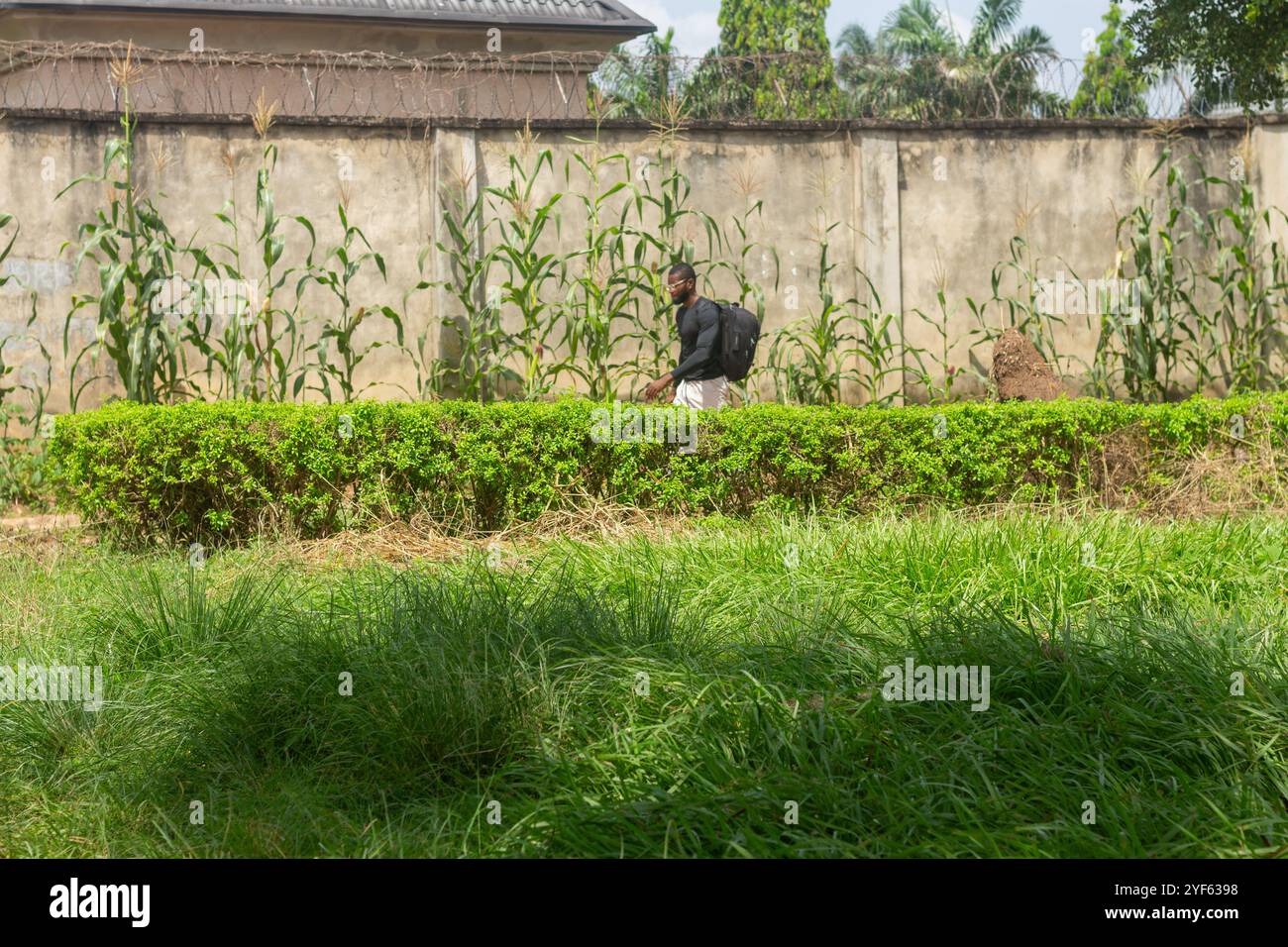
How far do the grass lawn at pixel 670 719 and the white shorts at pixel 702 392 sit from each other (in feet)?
11.3

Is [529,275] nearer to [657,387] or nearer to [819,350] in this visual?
[657,387]

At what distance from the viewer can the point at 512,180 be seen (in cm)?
999

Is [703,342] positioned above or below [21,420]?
above

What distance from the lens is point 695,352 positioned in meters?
8.88

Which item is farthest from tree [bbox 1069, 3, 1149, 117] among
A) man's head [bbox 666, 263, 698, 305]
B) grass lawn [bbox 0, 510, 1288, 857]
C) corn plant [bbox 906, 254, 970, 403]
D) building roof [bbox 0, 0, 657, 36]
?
grass lawn [bbox 0, 510, 1288, 857]

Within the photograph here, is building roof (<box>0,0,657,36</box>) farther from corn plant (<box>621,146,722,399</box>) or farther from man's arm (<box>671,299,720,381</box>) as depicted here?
man's arm (<box>671,299,720,381</box>)

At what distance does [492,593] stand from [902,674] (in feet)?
5.23

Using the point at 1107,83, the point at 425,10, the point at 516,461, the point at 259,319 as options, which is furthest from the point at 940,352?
the point at 1107,83

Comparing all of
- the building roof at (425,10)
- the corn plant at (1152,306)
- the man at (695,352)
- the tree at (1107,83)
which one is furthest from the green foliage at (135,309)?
the tree at (1107,83)

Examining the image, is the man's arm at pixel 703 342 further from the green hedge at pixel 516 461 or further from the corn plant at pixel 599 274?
the corn plant at pixel 599 274

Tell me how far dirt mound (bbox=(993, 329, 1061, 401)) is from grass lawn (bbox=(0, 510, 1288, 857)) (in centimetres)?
368

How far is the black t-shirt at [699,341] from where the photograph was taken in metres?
8.82

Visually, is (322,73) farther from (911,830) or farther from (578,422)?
(911,830)

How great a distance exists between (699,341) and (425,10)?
8768mm
